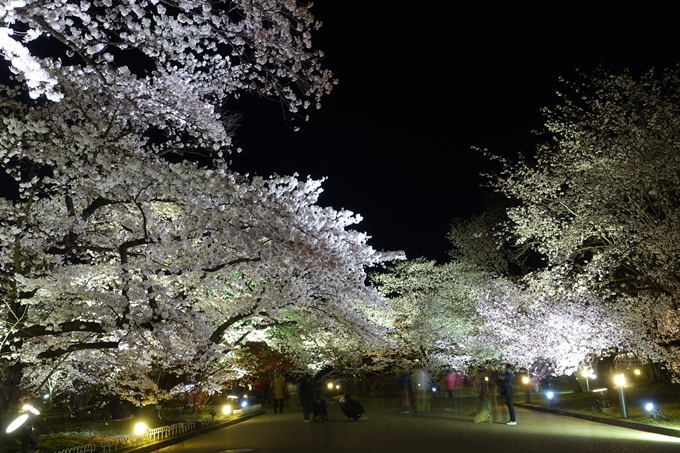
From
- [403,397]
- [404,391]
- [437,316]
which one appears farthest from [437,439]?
[437,316]

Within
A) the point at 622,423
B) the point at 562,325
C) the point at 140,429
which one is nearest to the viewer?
the point at 140,429

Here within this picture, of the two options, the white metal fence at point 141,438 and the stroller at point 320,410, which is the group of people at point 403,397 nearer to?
the stroller at point 320,410

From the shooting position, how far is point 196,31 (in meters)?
9.16

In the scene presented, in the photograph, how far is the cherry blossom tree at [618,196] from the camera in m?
16.3

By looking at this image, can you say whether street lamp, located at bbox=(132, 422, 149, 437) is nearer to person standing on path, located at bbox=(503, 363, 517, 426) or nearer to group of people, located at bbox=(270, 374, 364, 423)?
group of people, located at bbox=(270, 374, 364, 423)

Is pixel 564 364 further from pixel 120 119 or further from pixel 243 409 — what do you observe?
pixel 120 119

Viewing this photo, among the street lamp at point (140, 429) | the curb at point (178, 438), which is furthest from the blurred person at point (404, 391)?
the street lamp at point (140, 429)

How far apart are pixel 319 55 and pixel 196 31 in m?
2.02

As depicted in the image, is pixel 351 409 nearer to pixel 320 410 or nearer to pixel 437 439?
pixel 320 410

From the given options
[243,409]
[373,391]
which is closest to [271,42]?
[243,409]

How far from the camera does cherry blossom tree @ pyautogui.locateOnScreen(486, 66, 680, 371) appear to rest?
53.6 ft

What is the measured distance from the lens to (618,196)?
1714 centimetres

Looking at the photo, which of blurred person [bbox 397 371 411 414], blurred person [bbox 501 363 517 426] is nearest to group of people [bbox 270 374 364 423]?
blurred person [bbox 397 371 411 414]

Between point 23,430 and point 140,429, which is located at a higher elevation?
point 23,430
